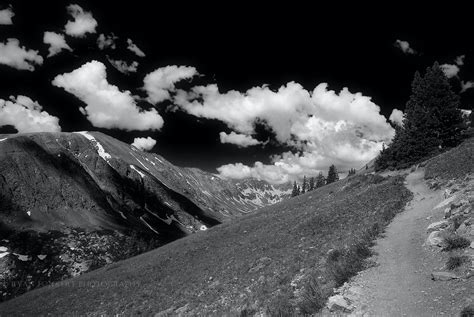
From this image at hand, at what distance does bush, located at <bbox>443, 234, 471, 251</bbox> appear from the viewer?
11.8 meters

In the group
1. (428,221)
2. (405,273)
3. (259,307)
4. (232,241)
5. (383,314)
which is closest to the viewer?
(383,314)

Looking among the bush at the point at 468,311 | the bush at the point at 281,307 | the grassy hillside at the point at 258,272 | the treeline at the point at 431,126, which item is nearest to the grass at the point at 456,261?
the bush at the point at 468,311

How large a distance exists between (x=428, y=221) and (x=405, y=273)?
7.12 metres

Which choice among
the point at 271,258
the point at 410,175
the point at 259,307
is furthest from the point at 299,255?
the point at 410,175

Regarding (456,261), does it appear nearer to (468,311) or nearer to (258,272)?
(468,311)

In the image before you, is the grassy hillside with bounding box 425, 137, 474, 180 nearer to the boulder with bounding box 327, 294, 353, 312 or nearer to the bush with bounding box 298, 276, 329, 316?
the bush with bounding box 298, 276, 329, 316

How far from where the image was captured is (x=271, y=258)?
2169 cm

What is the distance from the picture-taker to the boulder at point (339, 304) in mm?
10492

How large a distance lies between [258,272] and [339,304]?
32.0 ft

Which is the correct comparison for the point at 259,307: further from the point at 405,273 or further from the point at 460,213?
the point at 460,213

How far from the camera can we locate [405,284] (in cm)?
1113

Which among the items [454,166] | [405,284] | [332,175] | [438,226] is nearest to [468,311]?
[405,284]

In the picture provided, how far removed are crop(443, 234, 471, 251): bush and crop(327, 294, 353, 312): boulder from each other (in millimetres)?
4959

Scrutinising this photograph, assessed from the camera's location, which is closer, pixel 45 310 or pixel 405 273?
pixel 405 273
